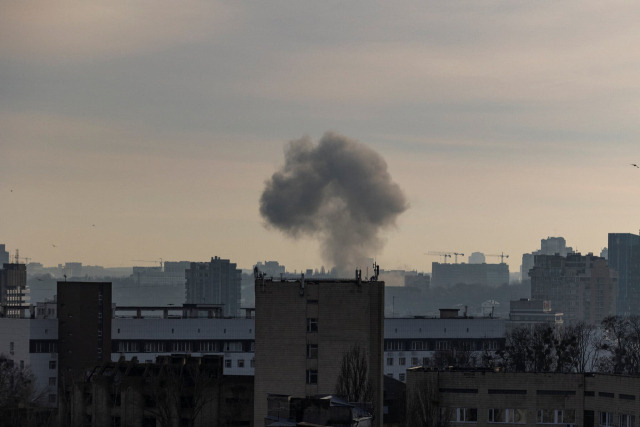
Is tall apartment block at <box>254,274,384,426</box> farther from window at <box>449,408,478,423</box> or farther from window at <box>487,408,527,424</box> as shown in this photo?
window at <box>487,408,527,424</box>

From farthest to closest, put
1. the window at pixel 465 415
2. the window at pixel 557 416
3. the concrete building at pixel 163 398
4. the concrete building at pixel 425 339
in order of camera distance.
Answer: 1. the concrete building at pixel 425 339
2. the concrete building at pixel 163 398
3. the window at pixel 465 415
4. the window at pixel 557 416

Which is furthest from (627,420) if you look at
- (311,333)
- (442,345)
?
(442,345)

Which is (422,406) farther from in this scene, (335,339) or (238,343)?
(238,343)

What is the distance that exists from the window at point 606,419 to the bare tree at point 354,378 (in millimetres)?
14693

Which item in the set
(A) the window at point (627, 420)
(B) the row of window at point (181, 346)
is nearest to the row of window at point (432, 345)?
(B) the row of window at point (181, 346)

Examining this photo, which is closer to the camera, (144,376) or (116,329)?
(144,376)

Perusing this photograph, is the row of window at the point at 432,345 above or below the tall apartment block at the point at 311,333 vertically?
below

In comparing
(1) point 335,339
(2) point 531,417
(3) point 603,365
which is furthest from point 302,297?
(3) point 603,365

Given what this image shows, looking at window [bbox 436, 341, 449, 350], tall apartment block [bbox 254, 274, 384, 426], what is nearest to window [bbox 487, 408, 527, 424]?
tall apartment block [bbox 254, 274, 384, 426]

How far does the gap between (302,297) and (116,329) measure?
73230 mm

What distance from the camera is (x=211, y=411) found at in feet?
289

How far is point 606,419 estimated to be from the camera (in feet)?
269

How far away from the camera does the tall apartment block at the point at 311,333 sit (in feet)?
267

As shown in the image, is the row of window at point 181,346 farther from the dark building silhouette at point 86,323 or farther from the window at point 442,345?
the window at point 442,345
